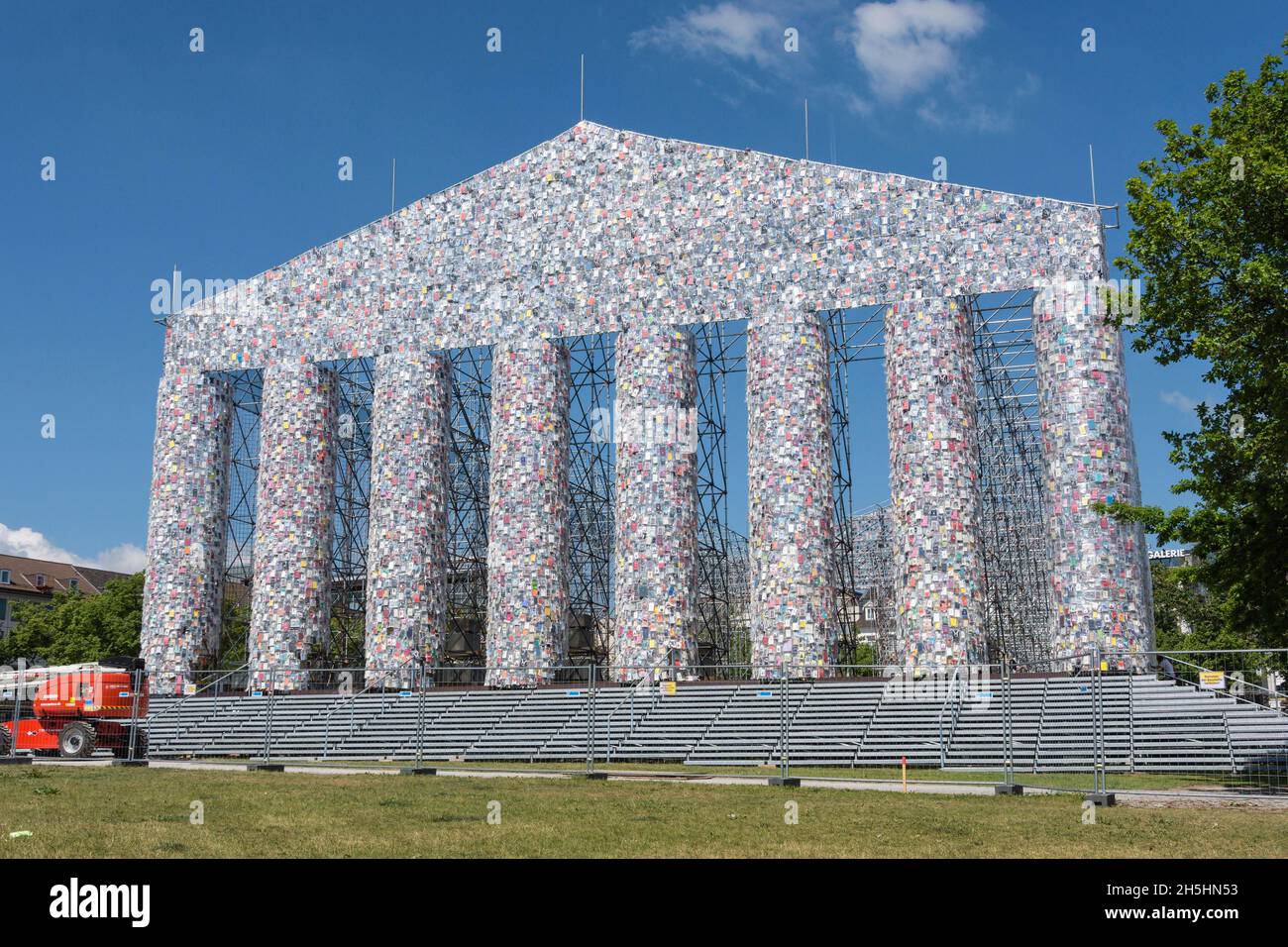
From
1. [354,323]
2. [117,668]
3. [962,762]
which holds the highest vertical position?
[354,323]

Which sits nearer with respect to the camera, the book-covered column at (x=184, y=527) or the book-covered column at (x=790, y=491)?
the book-covered column at (x=790, y=491)

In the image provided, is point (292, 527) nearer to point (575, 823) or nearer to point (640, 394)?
point (640, 394)

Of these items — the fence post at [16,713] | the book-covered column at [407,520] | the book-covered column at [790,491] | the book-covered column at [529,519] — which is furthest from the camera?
the book-covered column at [407,520]

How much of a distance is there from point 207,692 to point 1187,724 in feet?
91.4

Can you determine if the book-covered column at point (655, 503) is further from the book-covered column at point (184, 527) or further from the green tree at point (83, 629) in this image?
the green tree at point (83, 629)

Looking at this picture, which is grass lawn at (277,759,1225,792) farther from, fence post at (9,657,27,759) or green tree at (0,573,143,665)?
green tree at (0,573,143,665)

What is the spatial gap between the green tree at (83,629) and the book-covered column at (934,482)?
35.2m

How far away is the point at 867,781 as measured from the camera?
716 inches

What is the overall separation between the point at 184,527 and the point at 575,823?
3002 centimetres

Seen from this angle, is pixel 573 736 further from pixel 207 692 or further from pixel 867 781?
pixel 207 692

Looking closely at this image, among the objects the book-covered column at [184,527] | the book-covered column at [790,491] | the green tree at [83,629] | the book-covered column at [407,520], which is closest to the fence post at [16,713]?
the book-covered column at [407,520]

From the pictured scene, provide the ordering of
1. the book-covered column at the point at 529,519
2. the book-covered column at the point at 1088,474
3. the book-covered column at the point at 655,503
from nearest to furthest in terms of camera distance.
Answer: the book-covered column at the point at 1088,474 < the book-covered column at the point at 655,503 < the book-covered column at the point at 529,519

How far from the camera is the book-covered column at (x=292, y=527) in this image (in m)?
35.7
